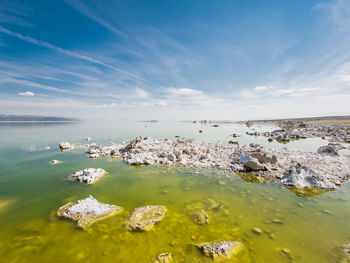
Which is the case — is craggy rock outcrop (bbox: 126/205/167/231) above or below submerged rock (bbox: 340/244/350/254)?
above

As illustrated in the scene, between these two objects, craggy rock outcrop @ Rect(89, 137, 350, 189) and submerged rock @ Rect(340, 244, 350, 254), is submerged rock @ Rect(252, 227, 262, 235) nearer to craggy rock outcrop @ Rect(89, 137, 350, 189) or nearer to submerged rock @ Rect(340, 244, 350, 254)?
submerged rock @ Rect(340, 244, 350, 254)

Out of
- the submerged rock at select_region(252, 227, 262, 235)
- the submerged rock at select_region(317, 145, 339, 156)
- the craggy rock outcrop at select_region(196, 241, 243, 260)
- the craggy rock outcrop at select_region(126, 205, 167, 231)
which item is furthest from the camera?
the submerged rock at select_region(317, 145, 339, 156)

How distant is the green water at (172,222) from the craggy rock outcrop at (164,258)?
7.8 inches

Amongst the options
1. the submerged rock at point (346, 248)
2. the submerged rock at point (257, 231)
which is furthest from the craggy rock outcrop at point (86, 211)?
the submerged rock at point (346, 248)

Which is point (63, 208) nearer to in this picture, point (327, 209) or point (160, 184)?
point (160, 184)

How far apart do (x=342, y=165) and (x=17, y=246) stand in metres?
18.7

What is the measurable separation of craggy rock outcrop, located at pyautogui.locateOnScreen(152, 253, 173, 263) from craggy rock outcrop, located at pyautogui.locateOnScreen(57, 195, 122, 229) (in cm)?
269

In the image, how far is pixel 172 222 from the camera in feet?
16.9

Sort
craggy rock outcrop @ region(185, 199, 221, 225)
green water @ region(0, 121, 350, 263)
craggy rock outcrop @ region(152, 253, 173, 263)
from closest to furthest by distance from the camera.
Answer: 1. craggy rock outcrop @ region(152, 253, 173, 263)
2. green water @ region(0, 121, 350, 263)
3. craggy rock outcrop @ region(185, 199, 221, 225)

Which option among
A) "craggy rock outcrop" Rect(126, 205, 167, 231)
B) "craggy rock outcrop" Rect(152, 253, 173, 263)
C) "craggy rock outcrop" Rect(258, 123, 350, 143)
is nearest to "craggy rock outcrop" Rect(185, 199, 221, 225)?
"craggy rock outcrop" Rect(126, 205, 167, 231)

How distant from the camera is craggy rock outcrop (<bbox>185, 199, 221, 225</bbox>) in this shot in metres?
5.28

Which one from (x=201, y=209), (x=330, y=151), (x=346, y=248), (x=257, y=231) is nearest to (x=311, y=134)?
(x=330, y=151)

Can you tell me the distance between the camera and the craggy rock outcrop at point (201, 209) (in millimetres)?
5277

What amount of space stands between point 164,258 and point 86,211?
3406 millimetres
